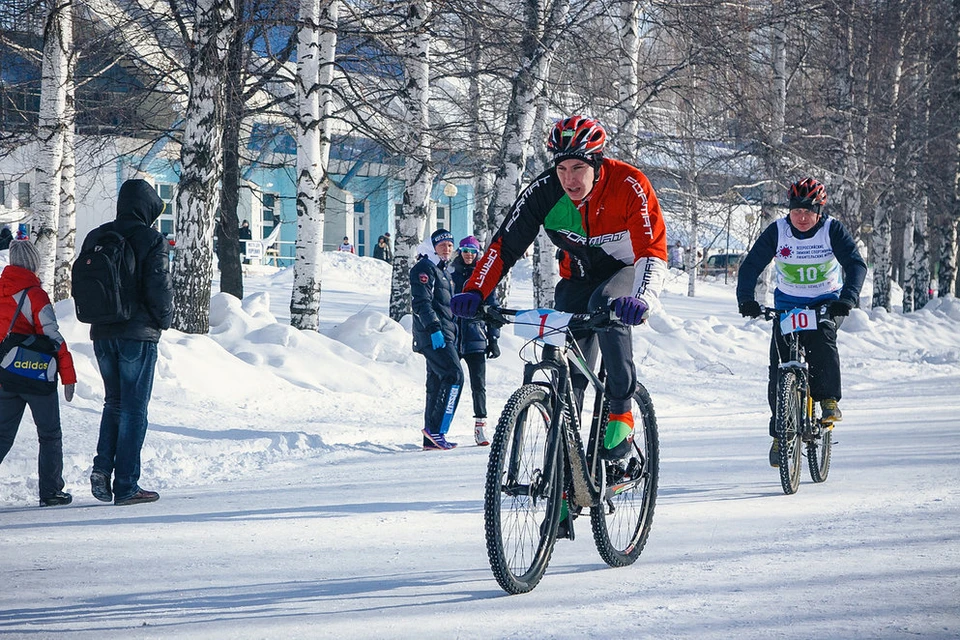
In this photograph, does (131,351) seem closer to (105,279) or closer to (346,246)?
(105,279)

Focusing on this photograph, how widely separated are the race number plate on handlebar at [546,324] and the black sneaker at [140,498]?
372cm

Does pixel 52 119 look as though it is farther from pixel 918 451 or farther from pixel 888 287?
pixel 888 287

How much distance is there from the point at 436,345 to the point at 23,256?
4118 millimetres

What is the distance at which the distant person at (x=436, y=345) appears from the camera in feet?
34.7

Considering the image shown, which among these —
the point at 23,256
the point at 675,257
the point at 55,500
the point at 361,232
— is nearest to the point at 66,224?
the point at 23,256

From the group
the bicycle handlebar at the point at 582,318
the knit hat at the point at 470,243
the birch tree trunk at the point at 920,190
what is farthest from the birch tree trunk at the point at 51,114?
the birch tree trunk at the point at 920,190

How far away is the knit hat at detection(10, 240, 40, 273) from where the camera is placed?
7.49 meters

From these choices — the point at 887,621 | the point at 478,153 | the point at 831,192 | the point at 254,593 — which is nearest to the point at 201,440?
the point at 254,593

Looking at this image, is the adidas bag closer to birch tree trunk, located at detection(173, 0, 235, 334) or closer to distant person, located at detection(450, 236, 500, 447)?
distant person, located at detection(450, 236, 500, 447)

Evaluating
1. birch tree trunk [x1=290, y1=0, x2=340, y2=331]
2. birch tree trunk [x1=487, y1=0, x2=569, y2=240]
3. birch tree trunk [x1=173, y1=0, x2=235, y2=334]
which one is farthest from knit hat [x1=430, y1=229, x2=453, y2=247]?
birch tree trunk [x1=290, y1=0, x2=340, y2=331]

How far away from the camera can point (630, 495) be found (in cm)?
550

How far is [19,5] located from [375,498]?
1017cm

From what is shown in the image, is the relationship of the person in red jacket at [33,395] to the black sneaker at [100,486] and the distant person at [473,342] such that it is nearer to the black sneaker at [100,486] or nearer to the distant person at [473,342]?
the black sneaker at [100,486]

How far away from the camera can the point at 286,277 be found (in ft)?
114
